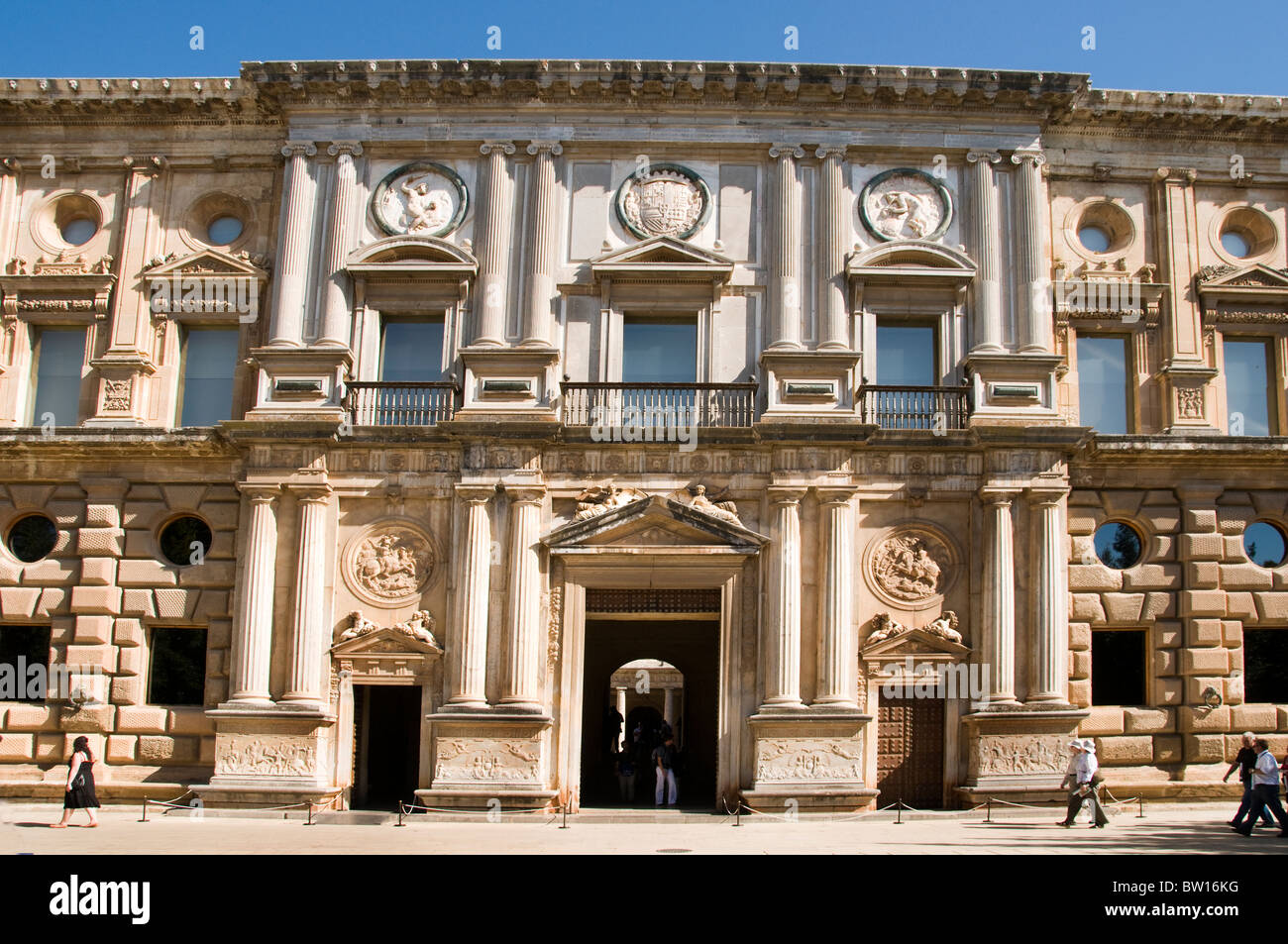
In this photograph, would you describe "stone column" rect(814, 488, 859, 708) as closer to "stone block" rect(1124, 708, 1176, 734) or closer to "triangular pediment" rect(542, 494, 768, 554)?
"triangular pediment" rect(542, 494, 768, 554)

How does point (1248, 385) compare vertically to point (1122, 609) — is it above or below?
above

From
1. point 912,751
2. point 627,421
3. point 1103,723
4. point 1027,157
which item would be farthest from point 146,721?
point 1027,157

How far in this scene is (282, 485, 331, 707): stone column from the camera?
2381 cm

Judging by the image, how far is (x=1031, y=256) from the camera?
2569 centimetres

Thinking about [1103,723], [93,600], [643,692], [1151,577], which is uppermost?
[1151,577]

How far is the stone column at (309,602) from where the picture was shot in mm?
23812

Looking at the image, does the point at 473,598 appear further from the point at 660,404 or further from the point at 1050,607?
the point at 1050,607

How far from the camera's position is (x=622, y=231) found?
26.2 meters

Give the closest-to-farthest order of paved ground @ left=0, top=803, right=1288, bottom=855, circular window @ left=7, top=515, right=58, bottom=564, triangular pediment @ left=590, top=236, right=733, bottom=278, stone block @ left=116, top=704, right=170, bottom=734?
paved ground @ left=0, top=803, right=1288, bottom=855 < stone block @ left=116, top=704, right=170, bottom=734 < triangular pediment @ left=590, top=236, right=733, bottom=278 < circular window @ left=7, top=515, right=58, bottom=564

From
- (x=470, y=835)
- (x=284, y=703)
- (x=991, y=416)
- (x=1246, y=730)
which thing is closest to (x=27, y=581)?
(x=284, y=703)

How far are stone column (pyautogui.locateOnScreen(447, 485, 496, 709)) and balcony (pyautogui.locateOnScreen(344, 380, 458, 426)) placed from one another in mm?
1716

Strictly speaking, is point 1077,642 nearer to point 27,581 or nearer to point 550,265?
point 550,265

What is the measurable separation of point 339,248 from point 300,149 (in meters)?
2.35

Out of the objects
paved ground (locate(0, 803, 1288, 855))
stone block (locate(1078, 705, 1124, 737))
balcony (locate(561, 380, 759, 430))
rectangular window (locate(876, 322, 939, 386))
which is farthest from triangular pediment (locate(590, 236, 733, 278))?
stone block (locate(1078, 705, 1124, 737))
